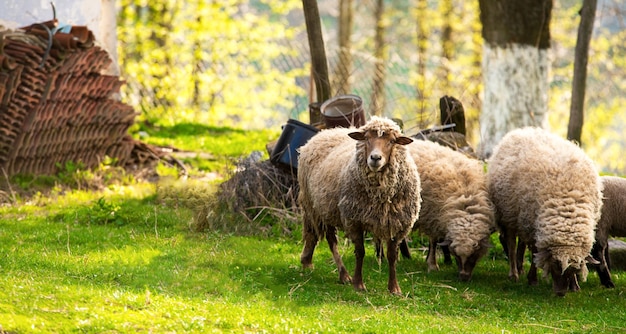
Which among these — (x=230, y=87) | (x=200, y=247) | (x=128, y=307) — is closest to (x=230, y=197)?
(x=200, y=247)

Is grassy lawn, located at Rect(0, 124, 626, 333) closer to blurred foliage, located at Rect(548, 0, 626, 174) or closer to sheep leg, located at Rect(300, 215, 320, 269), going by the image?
sheep leg, located at Rect(300, 215, 320, 269)

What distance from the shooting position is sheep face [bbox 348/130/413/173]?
7887 millimetres

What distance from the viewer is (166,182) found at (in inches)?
510

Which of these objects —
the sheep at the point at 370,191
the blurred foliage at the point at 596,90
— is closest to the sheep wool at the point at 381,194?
the sheep at the point at 370,191

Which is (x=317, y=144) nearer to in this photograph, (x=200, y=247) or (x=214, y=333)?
(x=200, y=247)

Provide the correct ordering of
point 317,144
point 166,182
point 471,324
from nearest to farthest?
point 471,324, point 317,144, point 166,182

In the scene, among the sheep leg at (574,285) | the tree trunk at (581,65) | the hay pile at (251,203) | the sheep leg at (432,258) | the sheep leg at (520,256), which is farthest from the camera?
the tree trunk at (581,65)

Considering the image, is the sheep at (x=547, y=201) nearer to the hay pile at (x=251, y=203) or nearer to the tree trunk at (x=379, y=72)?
the hay pile at (x=251, y=203)

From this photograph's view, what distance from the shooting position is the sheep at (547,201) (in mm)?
8492

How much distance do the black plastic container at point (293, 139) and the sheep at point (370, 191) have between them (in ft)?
6.64

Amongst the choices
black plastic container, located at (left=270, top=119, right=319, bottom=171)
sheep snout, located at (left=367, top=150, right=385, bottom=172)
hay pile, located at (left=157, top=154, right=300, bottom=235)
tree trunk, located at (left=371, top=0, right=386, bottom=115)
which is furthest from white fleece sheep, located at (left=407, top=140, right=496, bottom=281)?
tree trunk, located at (left=371, top=0, right=386, bottom=115)

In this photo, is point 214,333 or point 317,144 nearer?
point 214,333

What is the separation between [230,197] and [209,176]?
110 inches

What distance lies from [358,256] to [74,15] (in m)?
8.21
